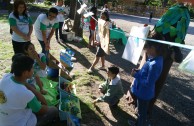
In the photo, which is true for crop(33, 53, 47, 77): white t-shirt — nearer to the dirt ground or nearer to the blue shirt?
the dirt ground

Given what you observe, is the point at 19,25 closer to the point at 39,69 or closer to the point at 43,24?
the point at 43,24

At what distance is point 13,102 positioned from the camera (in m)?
2.73

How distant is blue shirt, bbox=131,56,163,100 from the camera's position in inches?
134

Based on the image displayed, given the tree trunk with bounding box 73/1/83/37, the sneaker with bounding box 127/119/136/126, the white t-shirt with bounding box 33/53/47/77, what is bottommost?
the sneaker with bounding box 127/119/136/126

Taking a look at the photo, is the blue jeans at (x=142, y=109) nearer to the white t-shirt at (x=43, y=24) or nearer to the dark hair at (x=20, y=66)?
the dark hair at (x=20, y=66)

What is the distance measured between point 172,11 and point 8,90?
9.45 feet

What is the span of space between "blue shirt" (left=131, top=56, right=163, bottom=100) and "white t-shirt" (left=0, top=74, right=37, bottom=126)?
1588 mm

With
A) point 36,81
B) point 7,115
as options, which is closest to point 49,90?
point 36,81

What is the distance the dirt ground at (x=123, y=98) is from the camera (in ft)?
14.8

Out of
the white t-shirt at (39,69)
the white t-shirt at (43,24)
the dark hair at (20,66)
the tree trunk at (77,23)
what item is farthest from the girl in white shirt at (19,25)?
the tree trunk at (77,23)

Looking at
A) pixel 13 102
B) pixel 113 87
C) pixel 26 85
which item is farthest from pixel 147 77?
pixel 13 102

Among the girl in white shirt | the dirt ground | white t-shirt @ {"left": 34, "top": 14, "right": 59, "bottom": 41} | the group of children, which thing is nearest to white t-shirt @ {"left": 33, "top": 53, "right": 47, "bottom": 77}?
the group of children

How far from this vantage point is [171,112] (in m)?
5.00

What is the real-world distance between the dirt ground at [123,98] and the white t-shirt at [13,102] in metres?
1.46
